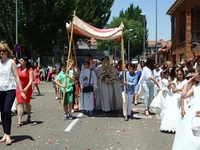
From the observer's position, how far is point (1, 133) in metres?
7.62

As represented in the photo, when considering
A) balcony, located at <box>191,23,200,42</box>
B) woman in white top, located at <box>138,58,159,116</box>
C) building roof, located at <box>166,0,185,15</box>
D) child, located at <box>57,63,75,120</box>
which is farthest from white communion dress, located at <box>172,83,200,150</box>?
building roof, located at <box>166,0,185,15</box>

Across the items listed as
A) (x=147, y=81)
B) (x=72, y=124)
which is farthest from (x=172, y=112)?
(x=147, y=81)

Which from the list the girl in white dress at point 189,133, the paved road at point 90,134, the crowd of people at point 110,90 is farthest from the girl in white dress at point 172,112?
the girl in white dress at point 189,133

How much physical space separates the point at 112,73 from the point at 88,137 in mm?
4041

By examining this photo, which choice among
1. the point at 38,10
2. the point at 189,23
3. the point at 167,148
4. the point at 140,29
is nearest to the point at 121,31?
the point at 167,148

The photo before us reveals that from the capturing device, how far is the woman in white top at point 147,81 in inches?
406

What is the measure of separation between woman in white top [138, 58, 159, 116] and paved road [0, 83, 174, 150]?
18.2 inches

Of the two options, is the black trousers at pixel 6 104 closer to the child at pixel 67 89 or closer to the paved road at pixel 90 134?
the paved road at pixel 90 134

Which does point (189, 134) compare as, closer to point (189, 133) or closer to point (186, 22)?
point (189, 133)

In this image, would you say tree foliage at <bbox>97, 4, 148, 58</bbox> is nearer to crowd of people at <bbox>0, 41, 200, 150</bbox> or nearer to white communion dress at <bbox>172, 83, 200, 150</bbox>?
crowd of people at <bbox>0, 41, 200, 150</bbox>

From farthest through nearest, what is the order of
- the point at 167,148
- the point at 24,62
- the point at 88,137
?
the point at 24,62
the point at 88,137
the point at 167,148

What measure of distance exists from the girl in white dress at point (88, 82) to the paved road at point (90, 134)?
0.34 m

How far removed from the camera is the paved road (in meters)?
6.52

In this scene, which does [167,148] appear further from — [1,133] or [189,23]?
[189,23]
